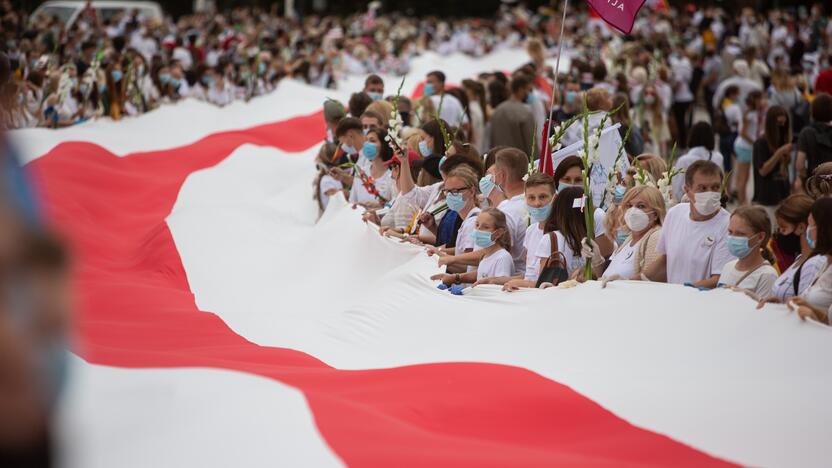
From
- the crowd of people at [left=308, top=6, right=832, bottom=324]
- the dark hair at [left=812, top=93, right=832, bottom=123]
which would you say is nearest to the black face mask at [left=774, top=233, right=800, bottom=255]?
the crowd of people at [left=308, top=6, right=832, bottom=324]

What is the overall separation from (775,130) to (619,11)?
9.77 feet

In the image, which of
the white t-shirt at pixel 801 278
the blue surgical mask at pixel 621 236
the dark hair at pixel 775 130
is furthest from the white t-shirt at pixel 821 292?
the dark hair at pixel 775 130

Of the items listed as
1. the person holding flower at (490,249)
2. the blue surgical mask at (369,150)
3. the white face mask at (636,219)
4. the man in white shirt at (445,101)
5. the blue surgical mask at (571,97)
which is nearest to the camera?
the white face mask at (636,219)

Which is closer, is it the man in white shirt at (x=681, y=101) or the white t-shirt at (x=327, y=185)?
the white t-shirt at (x=327, y=185)

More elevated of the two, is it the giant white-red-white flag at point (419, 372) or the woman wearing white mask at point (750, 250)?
the woman wearing white mask at point (750, 250)

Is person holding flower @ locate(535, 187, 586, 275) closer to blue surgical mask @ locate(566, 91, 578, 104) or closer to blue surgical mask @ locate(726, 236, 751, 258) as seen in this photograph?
blue surgical mask @ locate(726, 236, 751, 258)

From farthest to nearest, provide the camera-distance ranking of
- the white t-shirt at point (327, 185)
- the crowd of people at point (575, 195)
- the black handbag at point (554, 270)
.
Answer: the white t-shirt at point (327, 185) → the black handbag at point (554, 270) → the crowd of people at point (575, 195)

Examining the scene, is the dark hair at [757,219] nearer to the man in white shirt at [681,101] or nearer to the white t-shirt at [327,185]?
the white t-shirt at [327,185]

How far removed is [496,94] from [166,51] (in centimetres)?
1009

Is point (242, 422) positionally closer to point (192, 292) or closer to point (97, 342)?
point (97, 342)

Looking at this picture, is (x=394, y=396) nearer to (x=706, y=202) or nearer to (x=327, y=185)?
(x=706, y=202)

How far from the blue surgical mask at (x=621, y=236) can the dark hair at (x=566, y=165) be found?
23.3 inches

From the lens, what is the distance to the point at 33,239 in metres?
1.54

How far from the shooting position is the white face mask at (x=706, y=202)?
5.68 meters
